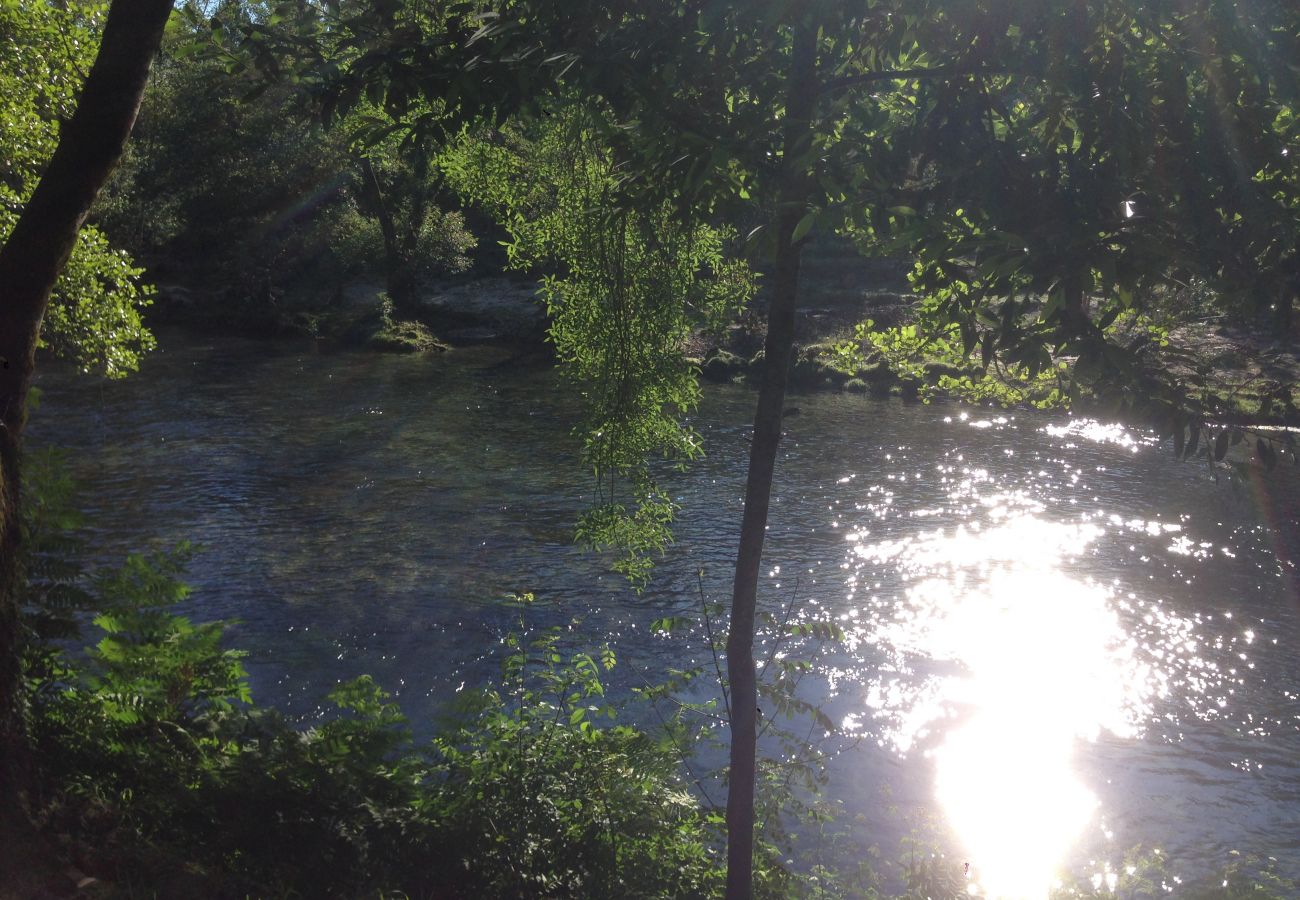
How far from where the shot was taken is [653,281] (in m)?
7.64

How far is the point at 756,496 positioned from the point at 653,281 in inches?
97.3

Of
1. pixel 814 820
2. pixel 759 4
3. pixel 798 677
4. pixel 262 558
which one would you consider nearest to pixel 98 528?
pixel 262 558

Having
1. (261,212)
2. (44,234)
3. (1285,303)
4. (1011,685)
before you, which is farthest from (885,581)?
(261,212)

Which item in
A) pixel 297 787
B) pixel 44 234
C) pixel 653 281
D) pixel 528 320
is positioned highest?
pixel 653 281

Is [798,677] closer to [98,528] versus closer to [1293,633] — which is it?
[1293,633]

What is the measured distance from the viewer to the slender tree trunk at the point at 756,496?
209 inches

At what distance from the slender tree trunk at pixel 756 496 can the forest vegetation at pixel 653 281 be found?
0.07 ft

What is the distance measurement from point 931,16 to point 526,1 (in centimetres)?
206

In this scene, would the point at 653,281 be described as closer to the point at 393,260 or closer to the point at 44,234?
the point at 44,234

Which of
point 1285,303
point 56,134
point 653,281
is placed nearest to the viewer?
point 1285,303

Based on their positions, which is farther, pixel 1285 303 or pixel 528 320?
pixel 528 320

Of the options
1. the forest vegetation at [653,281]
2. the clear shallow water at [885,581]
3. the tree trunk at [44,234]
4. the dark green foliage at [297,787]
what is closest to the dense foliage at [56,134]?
the clear shallow water at [885,581]

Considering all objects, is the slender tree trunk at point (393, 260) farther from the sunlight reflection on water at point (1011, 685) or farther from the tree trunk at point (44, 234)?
the tree trunk at point (44, 234)

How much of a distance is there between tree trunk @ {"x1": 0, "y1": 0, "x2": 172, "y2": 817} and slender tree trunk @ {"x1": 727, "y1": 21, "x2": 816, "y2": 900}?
3.16m
